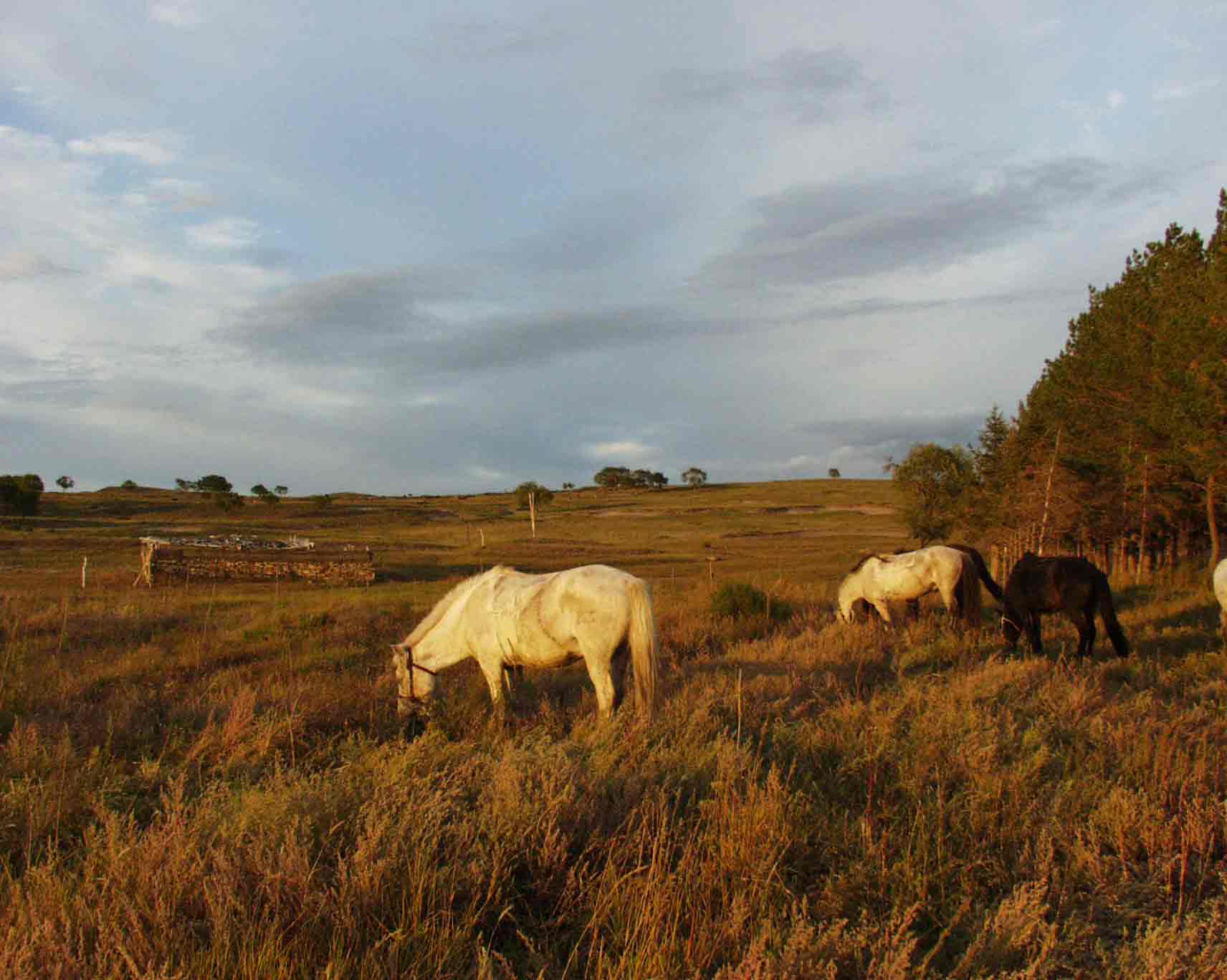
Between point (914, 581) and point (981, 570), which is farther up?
point (981, 570)

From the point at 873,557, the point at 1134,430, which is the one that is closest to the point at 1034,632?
the point at 873,557

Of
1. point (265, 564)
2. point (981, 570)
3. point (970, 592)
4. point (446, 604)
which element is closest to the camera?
point (446, 604)

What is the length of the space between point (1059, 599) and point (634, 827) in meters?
9.82

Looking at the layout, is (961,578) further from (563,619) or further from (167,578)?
(167,578)

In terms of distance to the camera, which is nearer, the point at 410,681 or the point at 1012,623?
the point at 410,681

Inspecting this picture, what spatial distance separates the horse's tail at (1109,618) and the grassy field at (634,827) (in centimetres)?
80

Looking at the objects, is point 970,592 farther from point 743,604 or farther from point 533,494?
point 533,494

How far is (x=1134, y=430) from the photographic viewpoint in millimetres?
21812

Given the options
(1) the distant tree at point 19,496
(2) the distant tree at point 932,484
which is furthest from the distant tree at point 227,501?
(2) the distant tree at point 932,484

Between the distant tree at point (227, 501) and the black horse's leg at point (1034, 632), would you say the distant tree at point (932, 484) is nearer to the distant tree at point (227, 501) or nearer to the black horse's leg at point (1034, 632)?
the black horse's leg at point (1034, 632)

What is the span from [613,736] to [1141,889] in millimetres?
3440

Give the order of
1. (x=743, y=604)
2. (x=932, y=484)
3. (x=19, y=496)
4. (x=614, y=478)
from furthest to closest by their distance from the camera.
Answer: (x=614, y=478)
(x=19, y=496)
(x=932, y=484)
(x=743, y=604)

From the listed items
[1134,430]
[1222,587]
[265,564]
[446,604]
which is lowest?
[265,564]

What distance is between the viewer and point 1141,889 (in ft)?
11.9
